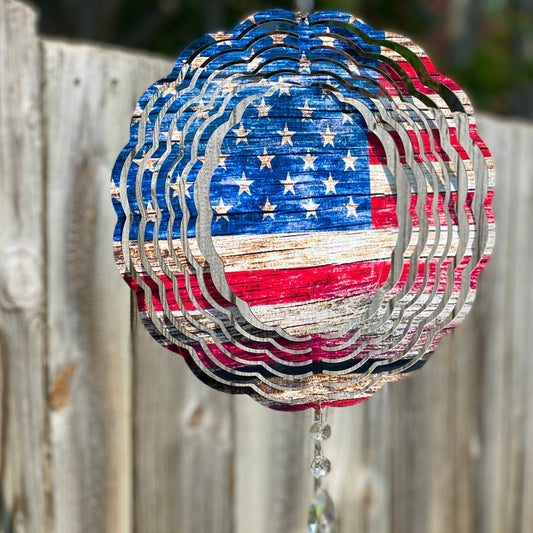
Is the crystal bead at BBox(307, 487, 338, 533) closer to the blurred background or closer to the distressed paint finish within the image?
the distressed paint finish

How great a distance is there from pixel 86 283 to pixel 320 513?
50 centimetres

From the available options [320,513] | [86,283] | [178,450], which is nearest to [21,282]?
[86,283]

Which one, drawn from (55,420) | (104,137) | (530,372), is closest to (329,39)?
(104,137)

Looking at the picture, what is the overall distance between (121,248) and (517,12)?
4770 millimetres

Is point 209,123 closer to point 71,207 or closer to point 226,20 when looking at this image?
point 71,207

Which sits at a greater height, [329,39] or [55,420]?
[329,39]

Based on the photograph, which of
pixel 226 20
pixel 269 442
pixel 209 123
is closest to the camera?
pixel 209 123

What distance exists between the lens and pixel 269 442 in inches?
43.3

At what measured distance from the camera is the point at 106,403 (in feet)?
3.17

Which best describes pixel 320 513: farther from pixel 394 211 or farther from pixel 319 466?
pixel 394 211

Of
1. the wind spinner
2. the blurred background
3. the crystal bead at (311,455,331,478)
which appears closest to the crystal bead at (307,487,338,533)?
the crystal bead at (311,455,331,478)

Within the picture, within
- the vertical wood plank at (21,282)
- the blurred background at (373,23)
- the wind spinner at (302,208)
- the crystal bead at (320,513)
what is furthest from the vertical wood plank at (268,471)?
the blurred background at (373,23)

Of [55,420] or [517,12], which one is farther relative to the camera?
[517,12]

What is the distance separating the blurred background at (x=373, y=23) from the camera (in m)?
3.62
